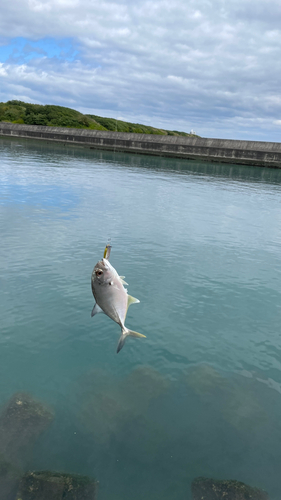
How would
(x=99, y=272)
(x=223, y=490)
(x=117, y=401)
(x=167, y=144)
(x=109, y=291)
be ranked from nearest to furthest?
(x=99, y=272) < (x=109, y=291) < (x=223, y=490) < (x=117, y=401) < (x=167, y=144)

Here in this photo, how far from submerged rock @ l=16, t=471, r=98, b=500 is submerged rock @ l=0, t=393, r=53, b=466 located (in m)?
0.26

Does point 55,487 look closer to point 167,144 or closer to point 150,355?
point 150,355

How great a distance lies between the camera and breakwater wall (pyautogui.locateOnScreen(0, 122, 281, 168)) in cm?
5350

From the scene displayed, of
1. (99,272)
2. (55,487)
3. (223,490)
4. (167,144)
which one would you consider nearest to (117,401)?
(55,487)

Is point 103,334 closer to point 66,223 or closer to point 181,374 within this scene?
point 181,374

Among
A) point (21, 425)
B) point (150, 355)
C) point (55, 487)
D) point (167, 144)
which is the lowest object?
point (55, 487)

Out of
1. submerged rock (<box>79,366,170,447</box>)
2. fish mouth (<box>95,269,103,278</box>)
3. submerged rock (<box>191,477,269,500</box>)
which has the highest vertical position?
fish mouth (<box>95,269,103,278</box>)

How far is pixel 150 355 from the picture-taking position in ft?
19.7

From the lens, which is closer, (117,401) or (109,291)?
(109,291)

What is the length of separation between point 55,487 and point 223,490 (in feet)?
5.77

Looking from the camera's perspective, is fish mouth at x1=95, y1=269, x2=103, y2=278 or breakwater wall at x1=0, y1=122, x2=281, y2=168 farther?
breakwater wall at x1=0, y1=122, x2=281, y2=168

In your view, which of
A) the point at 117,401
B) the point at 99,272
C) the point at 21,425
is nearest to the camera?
the point at 99,272

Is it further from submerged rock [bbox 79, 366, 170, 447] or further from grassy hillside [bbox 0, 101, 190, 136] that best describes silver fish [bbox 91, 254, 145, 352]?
grassy hillside [bbox 0, 101, 190, 136]

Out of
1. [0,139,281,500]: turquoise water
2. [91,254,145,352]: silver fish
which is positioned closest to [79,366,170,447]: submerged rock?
[0,139,281,500]: turquoise water
